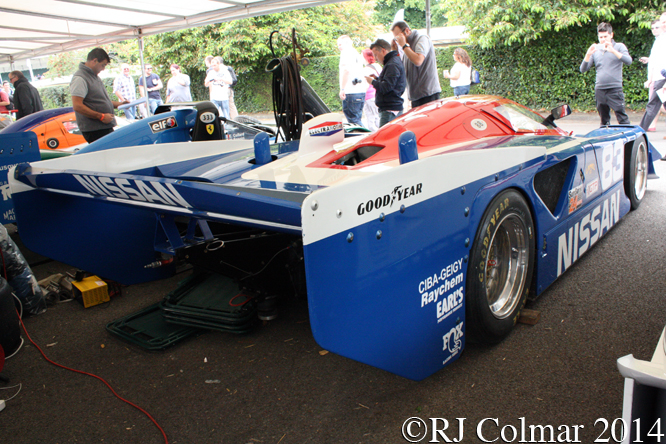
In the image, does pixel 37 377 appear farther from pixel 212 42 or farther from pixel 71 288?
pixel 212 42

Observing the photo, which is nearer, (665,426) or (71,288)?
(665,426)

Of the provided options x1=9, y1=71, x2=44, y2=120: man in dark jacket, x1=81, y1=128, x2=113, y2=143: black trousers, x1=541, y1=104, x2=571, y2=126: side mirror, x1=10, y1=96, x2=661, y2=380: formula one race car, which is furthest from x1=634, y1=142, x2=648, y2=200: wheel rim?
x1=9, y1=71, x2=44, y2=120: man in dark jacket

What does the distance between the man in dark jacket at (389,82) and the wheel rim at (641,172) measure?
2.20m

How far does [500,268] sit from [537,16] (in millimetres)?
11763

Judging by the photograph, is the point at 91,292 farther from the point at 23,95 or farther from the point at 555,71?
the point at 555,71

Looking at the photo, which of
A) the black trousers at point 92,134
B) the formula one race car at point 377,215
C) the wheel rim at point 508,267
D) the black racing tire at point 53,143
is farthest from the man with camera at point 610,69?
the black racing tire at point 53,143

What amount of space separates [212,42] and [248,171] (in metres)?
18.2

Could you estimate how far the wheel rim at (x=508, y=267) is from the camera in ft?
7.43

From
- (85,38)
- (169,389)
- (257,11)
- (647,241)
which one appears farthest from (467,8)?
(169,389)

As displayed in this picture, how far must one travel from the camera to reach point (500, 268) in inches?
90.8

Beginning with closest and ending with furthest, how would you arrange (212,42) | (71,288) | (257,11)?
1. (71,288)
2. (257,11)
3. (212,42)

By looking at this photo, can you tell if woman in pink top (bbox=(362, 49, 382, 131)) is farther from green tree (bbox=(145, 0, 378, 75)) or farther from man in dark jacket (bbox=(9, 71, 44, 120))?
green tree (bbox=(145, 0, 378, 75))

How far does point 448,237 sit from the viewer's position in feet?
5.89

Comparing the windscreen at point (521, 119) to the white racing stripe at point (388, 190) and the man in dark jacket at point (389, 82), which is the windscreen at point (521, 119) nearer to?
the white racing stripe at point (388, 190)
